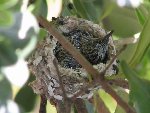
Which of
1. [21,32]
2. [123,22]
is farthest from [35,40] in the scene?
[123,22]

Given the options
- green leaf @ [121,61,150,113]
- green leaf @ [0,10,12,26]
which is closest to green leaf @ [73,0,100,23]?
green leaf @ [121,61,150,113]

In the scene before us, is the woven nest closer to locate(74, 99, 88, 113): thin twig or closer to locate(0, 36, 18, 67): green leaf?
locate(74, 99, 88, 113): thin twig

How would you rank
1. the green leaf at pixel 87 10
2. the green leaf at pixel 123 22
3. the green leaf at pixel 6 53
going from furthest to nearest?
the green leaf at pixel 123 22, the green leaf at pixel 87 10, the green leaf at pixel 6 53

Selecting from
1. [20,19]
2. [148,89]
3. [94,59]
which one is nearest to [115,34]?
[94,59]

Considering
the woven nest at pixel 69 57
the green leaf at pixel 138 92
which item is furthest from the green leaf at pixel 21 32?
the woven nest at pixel 69 57

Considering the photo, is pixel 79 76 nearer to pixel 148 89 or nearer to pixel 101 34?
pixel 101 34

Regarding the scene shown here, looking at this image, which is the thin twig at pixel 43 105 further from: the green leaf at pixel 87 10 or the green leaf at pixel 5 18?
the green leaf at pixel 5 18

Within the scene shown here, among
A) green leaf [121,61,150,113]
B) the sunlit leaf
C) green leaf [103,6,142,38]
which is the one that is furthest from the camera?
green leaf [103,6,142,38]

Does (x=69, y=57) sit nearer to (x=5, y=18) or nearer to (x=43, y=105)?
(x=43, y=105)
